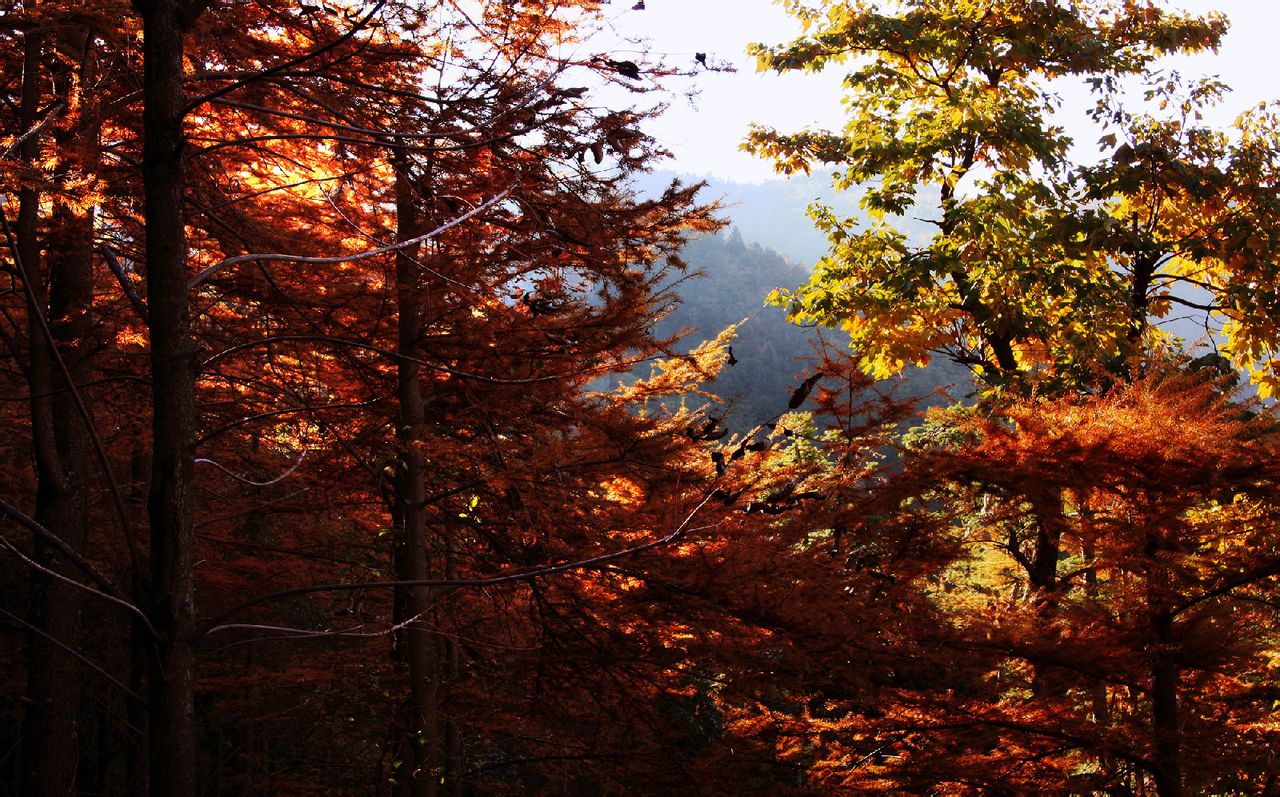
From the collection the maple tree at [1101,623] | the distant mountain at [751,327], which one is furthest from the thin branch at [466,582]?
the distant mountain at [751,327]

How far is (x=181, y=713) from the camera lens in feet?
8.80

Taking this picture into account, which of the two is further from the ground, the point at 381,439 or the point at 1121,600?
the point at 381,439

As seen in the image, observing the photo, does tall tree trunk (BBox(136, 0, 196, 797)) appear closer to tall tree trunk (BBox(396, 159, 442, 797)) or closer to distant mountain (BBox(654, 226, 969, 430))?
tall tree trunk (BBox(396, 159, 442, 797))

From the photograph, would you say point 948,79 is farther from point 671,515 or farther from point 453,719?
point 453,719

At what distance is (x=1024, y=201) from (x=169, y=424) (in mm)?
7923

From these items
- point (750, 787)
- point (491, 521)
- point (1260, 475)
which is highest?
point (491, 521)

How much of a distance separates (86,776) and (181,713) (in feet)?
50.5

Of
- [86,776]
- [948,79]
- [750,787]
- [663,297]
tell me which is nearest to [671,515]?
[663,297]

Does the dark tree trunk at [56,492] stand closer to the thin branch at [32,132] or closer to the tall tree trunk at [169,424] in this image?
the thin branch at [32,132]

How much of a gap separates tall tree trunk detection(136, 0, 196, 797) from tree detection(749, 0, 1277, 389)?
23.8ft

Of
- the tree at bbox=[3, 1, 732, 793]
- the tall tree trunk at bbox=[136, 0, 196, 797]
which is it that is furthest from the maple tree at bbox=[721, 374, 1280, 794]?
the tall tree trunk at bbox=[136, 0, 196, 797]

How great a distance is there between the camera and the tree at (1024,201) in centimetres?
856

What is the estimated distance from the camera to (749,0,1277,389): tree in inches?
337

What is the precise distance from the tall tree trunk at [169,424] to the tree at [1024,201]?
7266mm
